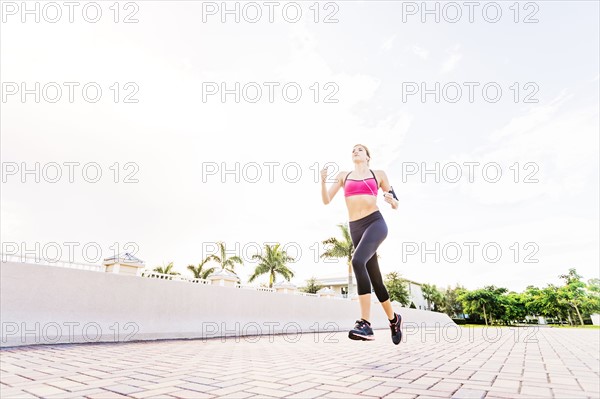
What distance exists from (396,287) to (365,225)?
38327 millimetres

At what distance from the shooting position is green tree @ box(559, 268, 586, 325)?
47.5 m

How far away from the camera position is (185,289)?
8.59 metres

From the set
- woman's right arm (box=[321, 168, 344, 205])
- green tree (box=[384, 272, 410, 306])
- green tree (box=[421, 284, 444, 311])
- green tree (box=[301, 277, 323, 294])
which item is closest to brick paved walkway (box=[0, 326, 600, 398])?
woman's right arm (box=[321, 168, 344, 205])

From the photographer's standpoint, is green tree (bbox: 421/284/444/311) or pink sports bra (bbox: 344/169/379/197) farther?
green tree (bbox: 421/284/444/311)

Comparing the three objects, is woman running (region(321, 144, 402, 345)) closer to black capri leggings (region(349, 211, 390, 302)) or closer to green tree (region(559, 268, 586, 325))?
black capri leggings (region(349, 211, 390, 302))

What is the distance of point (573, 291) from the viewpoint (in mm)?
48531

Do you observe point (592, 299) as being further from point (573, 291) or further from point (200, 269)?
point (200, 269)

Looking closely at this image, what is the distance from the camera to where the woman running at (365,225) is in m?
3.68

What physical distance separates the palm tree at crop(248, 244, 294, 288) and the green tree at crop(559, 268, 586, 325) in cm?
4069

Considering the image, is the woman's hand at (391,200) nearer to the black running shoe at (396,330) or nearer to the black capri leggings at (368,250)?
the black capri leggings at (368,250)

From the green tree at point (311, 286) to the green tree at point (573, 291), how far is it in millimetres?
35345

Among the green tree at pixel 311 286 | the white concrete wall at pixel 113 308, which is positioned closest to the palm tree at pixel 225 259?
the green tree at pixel 311 286

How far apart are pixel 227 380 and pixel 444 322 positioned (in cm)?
3117

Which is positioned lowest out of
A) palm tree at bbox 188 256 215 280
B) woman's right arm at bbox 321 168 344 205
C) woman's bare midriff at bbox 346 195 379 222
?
palm tree at bbox 188 256 215 280
